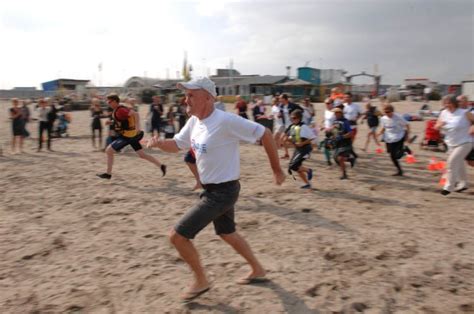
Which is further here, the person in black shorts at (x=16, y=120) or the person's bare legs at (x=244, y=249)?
the person in black shorts at (x=16, y=120)

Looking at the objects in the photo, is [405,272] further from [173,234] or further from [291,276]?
[173,234]

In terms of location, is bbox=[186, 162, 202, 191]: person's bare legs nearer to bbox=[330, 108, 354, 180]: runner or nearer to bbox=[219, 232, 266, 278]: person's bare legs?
bbox=[330, 108, 354, 180]: runner

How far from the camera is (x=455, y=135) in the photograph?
722cm

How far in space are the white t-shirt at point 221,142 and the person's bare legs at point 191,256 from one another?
0.53 m

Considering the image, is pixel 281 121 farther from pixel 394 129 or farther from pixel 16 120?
pixel 16 120

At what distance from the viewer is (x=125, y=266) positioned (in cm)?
444

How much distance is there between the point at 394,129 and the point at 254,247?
17.6ft

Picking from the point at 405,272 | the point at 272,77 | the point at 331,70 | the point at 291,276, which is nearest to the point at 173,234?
the point at 291,276

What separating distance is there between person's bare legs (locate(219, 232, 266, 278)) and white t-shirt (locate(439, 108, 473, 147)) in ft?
16.3

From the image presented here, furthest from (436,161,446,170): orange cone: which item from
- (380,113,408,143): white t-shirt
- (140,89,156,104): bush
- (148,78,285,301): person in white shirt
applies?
(140,89,156,104): bush

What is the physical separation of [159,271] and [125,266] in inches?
16.2

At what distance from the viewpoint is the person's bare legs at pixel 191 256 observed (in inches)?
140

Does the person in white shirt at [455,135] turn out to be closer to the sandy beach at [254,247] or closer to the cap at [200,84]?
the sandy beach at [254,247]

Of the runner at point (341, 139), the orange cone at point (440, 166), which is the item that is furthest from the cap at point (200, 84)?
the orange cone at point (440, 166)
